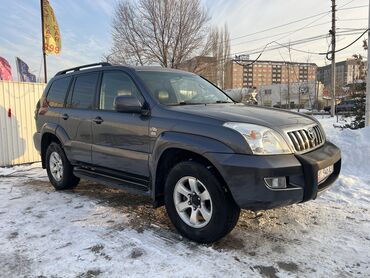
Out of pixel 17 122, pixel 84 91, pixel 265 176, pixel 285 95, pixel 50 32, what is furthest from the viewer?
pixel 285 95

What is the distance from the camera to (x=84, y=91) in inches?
205

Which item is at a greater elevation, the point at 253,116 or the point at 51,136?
the point at 253,116

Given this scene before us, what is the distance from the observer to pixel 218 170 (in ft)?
10.7

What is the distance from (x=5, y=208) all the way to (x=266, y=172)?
12.3 ft

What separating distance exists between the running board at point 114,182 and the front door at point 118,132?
130 mm

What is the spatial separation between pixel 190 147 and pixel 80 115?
2303 mm

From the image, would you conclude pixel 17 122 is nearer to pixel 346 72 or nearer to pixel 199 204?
pixel 199 204

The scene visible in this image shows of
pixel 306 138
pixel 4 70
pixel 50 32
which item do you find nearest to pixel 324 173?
pixel 306 138

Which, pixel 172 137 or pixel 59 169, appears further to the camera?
pixel 59 169

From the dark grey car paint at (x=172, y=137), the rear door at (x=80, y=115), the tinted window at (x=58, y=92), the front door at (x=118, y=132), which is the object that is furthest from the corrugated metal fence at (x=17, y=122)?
the front door at (x=118, y=132)

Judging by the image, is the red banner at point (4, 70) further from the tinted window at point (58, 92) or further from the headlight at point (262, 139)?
the headlight at point (262, 139)

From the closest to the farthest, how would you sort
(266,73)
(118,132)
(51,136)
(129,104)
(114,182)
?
(129,104)
(118,132)
(114,182)
(51,136)
(266,73)

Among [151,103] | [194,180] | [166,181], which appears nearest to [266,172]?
[194,180]

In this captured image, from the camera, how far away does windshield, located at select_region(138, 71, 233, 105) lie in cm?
419
